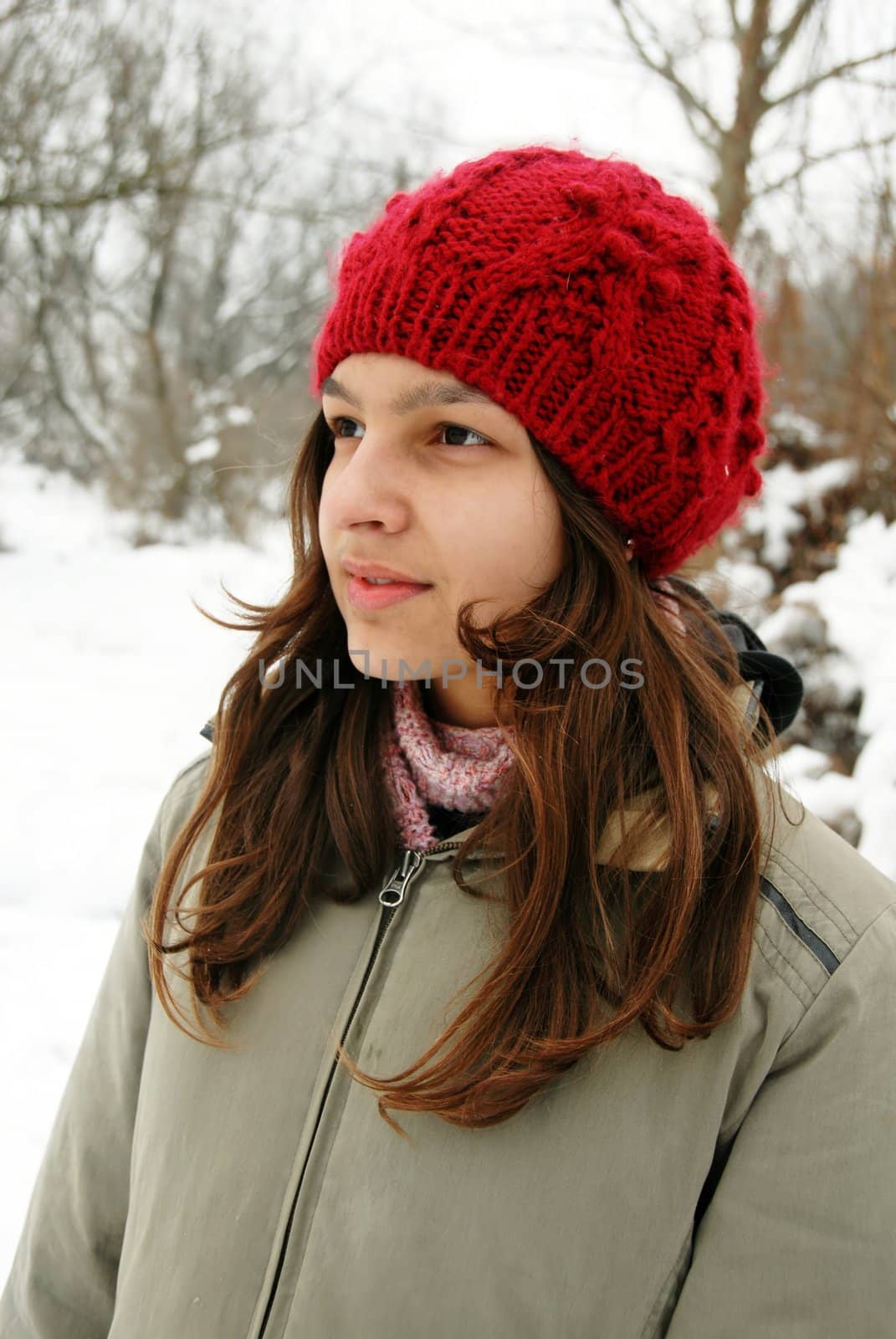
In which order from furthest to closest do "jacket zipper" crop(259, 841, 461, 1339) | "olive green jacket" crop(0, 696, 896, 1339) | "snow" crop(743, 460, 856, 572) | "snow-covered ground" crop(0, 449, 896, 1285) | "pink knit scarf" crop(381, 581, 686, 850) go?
1. "snow" crop(743, 460, 856, 572)
2. "snow-covered ground" crop(0, 449, 896, 1285)
3. "pink knit scarf" crop(381, 581, 686, 850)
4. "jacket zipper" crop(259, 841, 461, 1339)
5. "olive green jacket" crop(0, 696, 896, 1339)

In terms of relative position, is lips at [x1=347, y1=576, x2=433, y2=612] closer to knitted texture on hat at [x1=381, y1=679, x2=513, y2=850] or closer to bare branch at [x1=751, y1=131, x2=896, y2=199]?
knitted texture on hat at [x1=381, y1=679, x2=513, y2=850]

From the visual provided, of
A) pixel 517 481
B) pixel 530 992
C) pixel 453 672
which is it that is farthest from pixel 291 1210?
pixel 517 481

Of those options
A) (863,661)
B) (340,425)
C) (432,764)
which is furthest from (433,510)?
(863,661)

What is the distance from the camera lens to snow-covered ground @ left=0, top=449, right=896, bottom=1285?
9.11 ft

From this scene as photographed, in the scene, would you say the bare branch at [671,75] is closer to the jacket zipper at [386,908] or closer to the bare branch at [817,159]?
the bare branch at [817,159]

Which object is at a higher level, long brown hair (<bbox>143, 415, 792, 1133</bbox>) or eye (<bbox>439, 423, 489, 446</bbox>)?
eye (<bbox>439, 423, 489, 446</bbox>)

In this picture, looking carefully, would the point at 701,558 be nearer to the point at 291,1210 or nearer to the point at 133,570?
the point at 291,1210

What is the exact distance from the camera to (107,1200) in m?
1.38

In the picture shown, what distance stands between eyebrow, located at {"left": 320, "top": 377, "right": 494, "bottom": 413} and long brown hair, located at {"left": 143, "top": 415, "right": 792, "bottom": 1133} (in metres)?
0.12

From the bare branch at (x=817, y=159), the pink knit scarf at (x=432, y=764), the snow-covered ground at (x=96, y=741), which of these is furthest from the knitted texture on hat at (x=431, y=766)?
the bare branch at (x=817, y=159)

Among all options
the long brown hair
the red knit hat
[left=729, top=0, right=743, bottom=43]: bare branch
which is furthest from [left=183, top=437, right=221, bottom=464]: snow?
the red knit hat

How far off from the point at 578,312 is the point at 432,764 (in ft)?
2.08

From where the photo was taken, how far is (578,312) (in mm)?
1182

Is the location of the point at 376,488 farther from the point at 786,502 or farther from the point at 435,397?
the point at 786,502
